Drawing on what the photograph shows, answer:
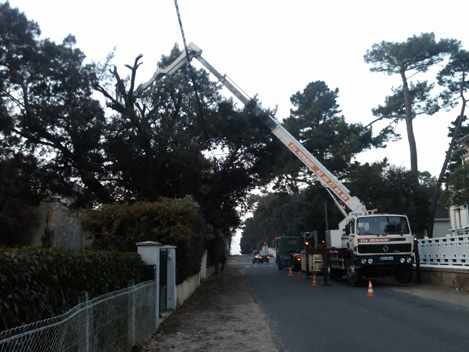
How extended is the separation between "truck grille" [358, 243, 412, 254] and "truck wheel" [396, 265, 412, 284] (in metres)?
0.85

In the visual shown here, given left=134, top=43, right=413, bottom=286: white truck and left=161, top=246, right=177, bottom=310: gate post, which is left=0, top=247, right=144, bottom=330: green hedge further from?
left=134, top=43, right=413, bottom=286: white truck

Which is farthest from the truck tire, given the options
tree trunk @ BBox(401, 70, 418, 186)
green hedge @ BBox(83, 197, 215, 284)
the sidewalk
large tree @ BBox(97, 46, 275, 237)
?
tree trunk @ BBox(401, 70, 418, 186)

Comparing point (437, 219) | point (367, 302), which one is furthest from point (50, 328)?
point (437, 219)

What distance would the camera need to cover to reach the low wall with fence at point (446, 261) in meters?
18.8

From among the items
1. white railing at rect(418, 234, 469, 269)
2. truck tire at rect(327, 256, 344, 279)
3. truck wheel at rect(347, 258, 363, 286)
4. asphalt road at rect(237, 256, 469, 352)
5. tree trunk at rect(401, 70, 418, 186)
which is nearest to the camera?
asphalt road at rect(237, 256, 469, 352)

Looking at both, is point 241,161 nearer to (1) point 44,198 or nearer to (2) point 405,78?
(1) point 44,198

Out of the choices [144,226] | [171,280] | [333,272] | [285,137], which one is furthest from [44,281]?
[333,272]

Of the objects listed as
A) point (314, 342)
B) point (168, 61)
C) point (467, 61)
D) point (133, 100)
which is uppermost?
point (467, 61)

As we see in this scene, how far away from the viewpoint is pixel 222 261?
39.3 m


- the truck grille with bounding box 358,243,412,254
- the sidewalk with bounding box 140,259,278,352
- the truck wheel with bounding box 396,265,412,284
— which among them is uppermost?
the truck grille with bounding box 358,243,412,254

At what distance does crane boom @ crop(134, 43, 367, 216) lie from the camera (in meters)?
23.6

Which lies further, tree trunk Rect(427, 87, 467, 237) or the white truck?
tree trunk Rect(427, 87, 467, 237)

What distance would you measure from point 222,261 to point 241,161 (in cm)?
1257

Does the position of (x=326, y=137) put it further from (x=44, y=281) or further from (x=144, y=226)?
(x=44, y=281)
